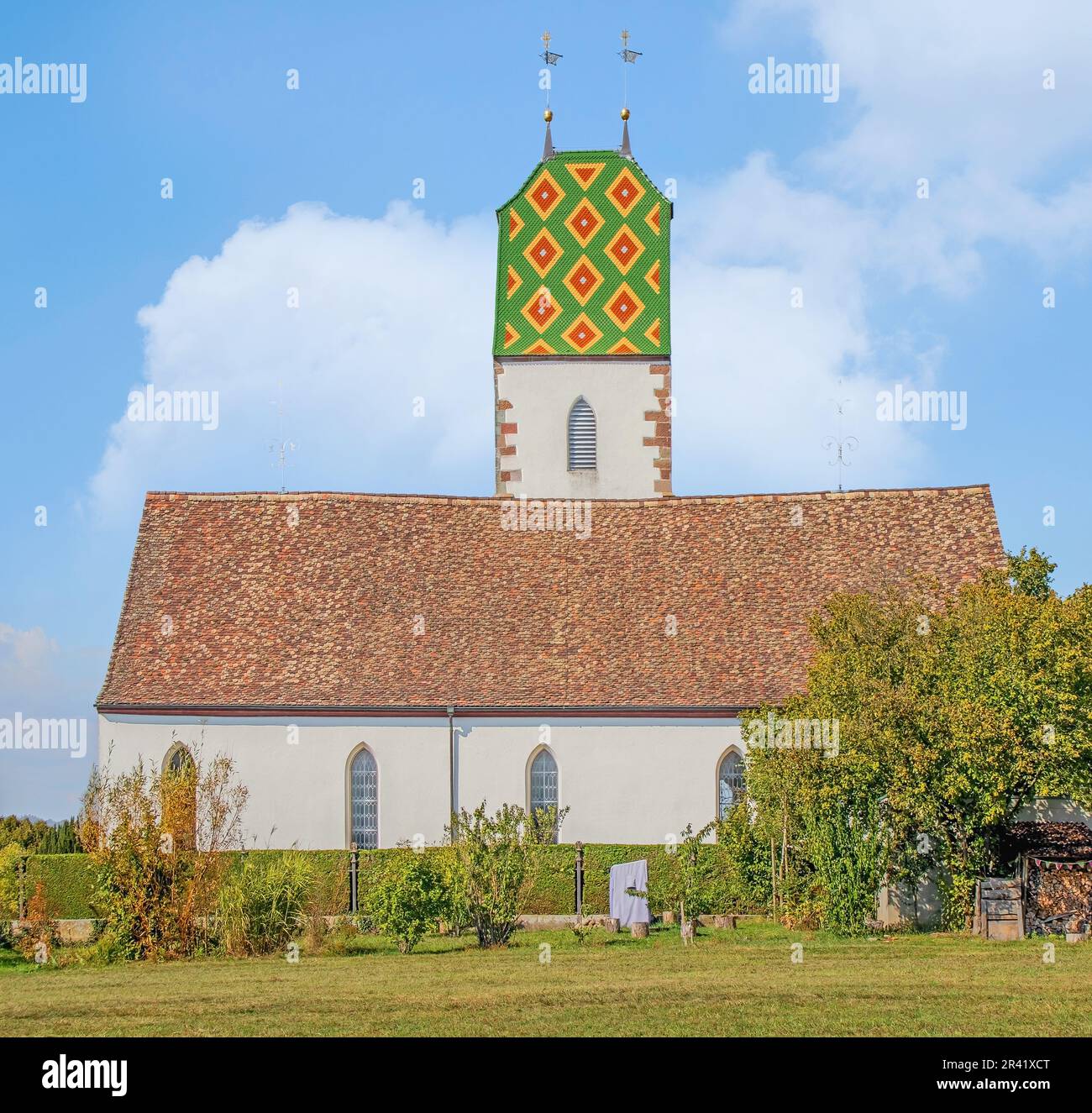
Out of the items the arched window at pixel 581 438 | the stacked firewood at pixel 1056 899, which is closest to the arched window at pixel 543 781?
the arched window at pixel 581 438

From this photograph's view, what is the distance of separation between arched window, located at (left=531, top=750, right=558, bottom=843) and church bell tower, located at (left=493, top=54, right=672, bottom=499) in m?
10.1

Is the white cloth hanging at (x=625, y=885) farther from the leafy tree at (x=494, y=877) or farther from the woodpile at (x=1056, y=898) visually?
the woodpile at (x=1056, y=898)

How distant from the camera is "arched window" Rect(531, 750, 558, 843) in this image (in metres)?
36.9

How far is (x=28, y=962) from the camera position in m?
28.1

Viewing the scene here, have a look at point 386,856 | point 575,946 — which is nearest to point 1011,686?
point 575,946

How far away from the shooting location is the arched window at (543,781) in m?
36.9

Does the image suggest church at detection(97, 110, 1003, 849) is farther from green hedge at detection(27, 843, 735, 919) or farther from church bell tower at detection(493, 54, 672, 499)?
green hedge at detection(27, 843, 735, 919)

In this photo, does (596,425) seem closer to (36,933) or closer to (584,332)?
(584,332)

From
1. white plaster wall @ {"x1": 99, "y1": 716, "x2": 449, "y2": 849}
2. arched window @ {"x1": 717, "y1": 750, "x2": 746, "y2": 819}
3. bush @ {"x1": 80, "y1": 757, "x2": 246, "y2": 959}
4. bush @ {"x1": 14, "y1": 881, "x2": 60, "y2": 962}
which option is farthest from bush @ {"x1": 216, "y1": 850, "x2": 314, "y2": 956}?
arched window @ {"x1": 717, "y1": 750, "x2": 746, "y2": 819}

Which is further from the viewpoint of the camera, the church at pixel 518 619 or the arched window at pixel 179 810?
the church at pixel 518 619

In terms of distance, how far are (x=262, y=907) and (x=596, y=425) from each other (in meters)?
21.4

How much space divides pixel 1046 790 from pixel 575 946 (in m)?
8.90

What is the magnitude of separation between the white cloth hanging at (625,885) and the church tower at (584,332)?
47.6 ft
